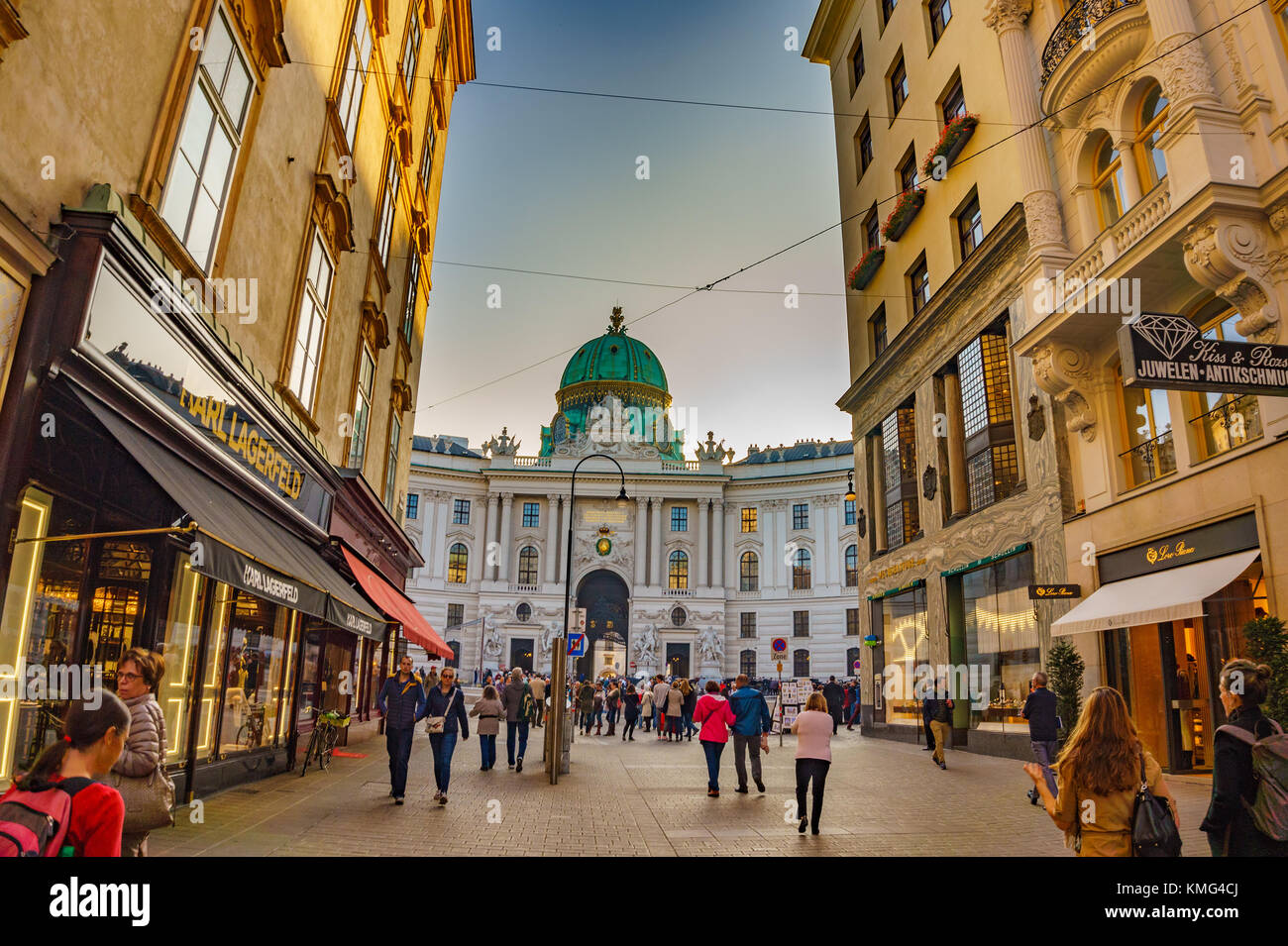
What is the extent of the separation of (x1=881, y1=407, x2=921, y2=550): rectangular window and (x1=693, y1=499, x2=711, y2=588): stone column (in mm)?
39080

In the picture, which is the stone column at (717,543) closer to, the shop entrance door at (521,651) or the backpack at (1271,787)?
the shop entrance door at (521,651)

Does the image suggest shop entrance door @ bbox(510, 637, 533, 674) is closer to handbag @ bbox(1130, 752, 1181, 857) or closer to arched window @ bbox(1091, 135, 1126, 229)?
arched window @ bbox(1091, 135, 1126, 229)

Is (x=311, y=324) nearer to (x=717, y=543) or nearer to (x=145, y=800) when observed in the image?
(x=145, y=800)

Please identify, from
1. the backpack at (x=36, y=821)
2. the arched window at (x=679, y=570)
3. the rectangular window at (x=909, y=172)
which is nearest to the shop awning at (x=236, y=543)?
the backpack at (x=36, y=821)

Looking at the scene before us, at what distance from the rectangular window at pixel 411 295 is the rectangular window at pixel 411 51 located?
15.4 feet

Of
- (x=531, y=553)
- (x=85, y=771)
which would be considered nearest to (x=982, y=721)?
(x=85, y=771)

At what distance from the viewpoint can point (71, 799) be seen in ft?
10.2

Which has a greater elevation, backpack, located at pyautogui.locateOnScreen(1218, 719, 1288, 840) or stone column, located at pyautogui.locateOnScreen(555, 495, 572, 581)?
stone column, located at pyautogui.locateOnScreen(555, 495, 572, 581)

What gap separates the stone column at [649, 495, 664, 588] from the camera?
218 feet

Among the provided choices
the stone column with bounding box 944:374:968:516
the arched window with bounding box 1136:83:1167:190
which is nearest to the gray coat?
the arched window with bounding box 1136:83:1167:190

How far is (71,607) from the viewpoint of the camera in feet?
26.9

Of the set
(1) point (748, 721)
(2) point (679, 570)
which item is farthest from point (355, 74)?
(2) point (679, 570)
